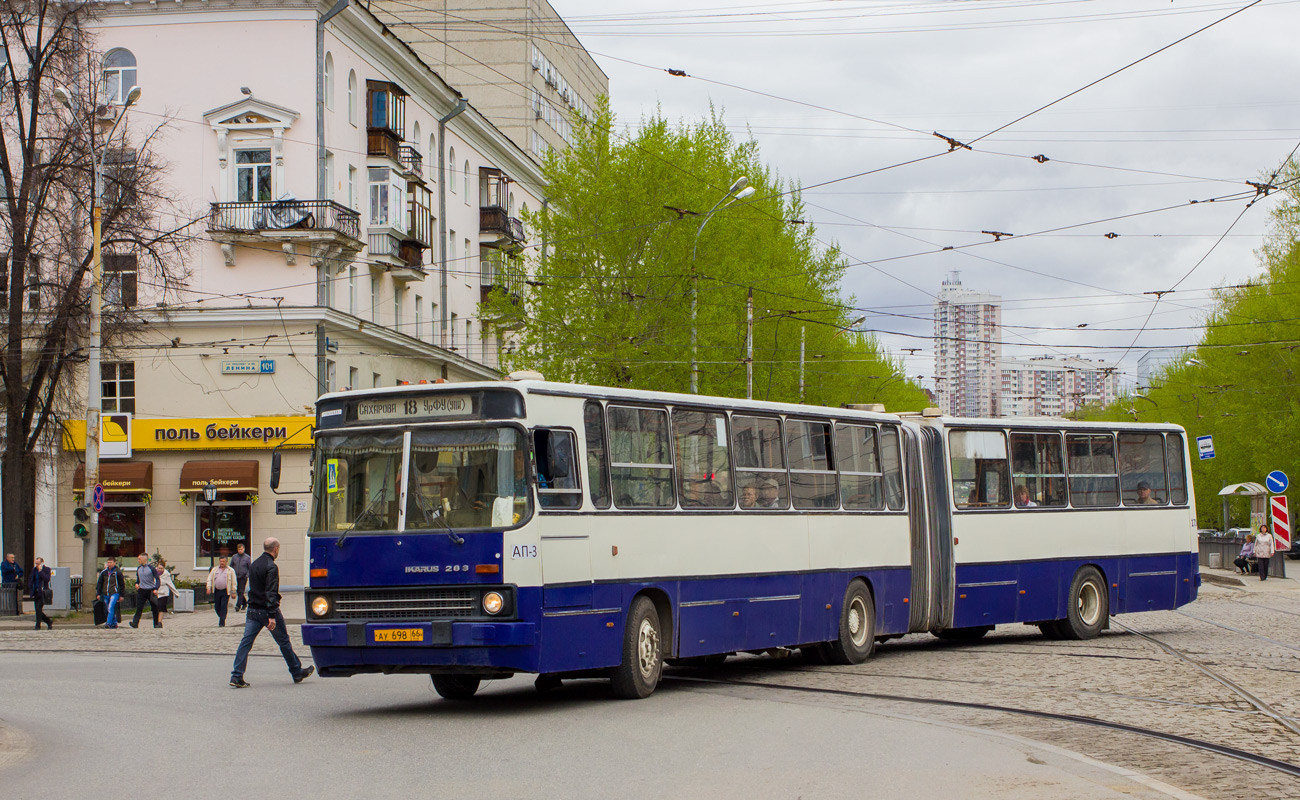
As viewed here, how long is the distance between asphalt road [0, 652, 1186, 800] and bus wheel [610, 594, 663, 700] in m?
0.22

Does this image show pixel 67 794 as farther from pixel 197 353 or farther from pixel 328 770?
pixel 197 353

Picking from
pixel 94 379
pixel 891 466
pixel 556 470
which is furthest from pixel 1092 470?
pixel 94 379

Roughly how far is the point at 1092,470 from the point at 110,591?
20959 millimetres

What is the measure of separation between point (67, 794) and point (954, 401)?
574 ft

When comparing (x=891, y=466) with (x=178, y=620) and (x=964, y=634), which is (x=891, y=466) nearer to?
(x=964, y=634)

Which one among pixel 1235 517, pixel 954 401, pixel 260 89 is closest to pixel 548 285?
pixel 260 89

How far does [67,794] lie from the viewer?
9.51 meters

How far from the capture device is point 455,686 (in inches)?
591

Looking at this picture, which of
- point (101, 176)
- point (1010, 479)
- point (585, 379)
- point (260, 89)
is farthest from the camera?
point (260, 89)

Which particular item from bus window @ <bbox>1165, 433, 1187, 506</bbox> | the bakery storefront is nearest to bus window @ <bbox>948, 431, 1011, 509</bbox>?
bus window @ <bbox>1165, 433, 1187, 506</bbox>

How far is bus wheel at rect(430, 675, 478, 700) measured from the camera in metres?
14.9

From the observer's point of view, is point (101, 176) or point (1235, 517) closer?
point (101, 176)

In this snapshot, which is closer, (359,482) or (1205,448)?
(359,482)

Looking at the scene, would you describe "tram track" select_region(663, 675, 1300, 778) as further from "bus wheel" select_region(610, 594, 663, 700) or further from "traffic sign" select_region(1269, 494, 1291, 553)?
"traffic sign" select_region(1269, 494, 1291, 553)
